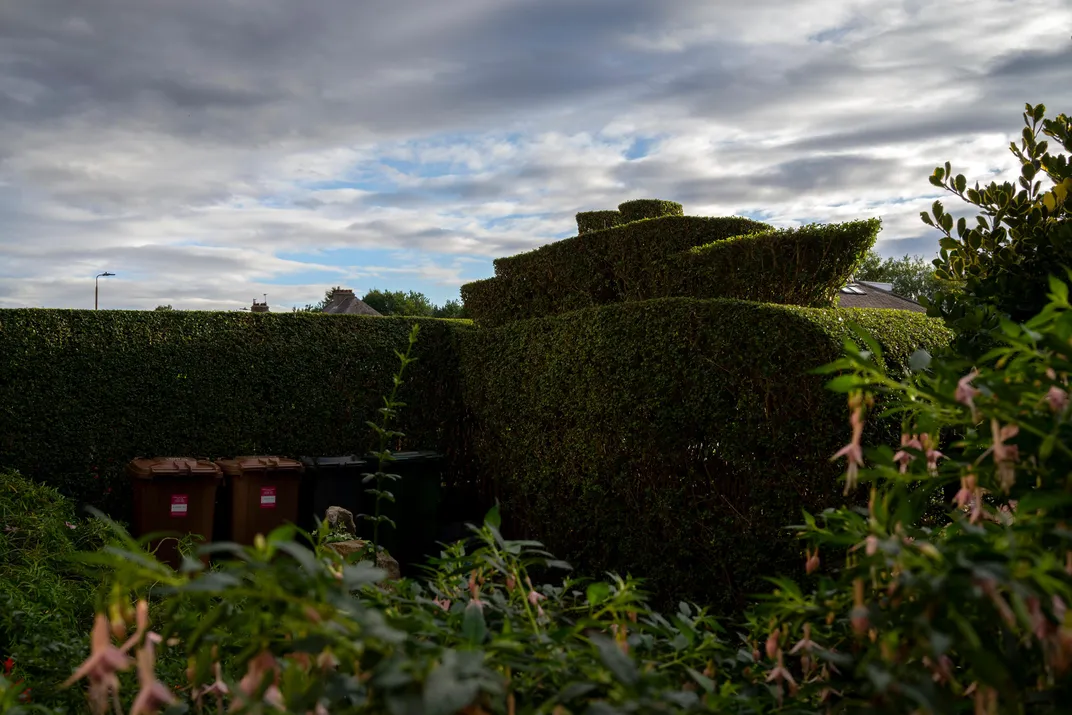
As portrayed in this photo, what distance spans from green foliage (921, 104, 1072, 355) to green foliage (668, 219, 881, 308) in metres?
2.91

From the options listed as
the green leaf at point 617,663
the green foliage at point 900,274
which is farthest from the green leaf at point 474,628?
the green foliage at point 900,274

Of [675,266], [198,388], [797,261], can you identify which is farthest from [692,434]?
[198,388]

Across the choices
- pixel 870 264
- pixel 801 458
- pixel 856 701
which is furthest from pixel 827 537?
pixel 870 264

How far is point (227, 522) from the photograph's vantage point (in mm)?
8008

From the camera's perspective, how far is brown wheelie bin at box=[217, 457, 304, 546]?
778 cm

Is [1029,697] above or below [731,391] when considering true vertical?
below

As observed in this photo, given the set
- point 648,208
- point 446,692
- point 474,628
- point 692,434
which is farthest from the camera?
point 648,208

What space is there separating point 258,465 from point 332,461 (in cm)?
70

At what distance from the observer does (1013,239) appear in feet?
10.6

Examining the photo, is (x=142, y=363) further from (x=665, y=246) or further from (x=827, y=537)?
(x=827, y=537)

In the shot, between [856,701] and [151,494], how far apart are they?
7.22 metres

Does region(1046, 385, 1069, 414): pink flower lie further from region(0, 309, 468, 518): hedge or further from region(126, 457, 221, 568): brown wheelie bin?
region(0, 309, 468, 518): hedge

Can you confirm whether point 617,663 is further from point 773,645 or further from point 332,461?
point 332,461

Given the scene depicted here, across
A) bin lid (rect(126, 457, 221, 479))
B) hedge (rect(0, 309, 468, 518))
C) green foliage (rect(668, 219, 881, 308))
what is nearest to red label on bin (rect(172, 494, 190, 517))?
bin lid (rect(126, 457, 221, 479))
